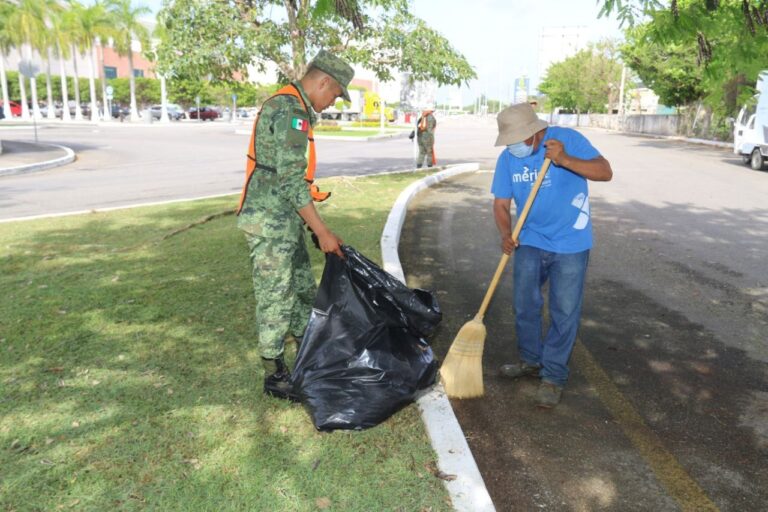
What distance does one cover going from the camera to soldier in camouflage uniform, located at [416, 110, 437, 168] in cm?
1545

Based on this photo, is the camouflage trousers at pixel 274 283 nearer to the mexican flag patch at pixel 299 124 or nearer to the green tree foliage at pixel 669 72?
the mexican flag patch at pixel 299 124

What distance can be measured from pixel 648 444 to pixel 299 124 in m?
2.44

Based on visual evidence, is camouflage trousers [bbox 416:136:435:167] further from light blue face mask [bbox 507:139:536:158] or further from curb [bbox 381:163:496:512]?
curb [bbox 381:163:496:512]

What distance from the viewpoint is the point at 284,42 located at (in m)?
10.1

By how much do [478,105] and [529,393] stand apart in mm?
181994

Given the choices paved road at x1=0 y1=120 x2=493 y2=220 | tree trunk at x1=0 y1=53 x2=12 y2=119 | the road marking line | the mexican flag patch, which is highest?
tree trunk at x1=0 y1=53 x2=12 y2=119

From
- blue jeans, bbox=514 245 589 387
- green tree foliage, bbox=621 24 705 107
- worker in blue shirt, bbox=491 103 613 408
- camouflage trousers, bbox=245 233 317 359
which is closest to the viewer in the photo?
camouflage trousers, bbox=245 233 317 359

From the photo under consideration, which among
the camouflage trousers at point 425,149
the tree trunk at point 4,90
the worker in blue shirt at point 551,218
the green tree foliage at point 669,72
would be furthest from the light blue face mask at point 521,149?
the tree trunk at point 4,90

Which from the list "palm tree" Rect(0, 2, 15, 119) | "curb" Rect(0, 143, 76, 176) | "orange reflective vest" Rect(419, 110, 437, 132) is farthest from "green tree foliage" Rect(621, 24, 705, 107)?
"palm tree" Rect(0, 2, 15, 119)

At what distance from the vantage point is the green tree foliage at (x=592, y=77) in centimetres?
6612

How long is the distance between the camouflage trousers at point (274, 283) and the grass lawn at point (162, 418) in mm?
384

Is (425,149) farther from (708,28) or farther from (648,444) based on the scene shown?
(648,444)

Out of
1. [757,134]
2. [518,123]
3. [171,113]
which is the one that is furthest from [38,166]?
[171,113]

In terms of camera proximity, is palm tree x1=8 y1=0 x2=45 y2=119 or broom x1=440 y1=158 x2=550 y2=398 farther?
palm tree x1=8 y1=0 x2=45 y2=119
